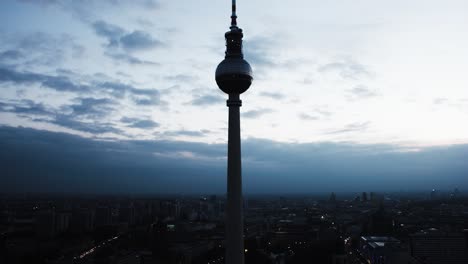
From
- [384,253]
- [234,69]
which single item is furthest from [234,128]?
[384,253]

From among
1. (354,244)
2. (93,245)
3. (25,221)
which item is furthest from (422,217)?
(25,221)

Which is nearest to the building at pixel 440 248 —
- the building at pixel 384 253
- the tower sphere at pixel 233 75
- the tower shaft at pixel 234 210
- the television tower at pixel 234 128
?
the building at pixel 384 253

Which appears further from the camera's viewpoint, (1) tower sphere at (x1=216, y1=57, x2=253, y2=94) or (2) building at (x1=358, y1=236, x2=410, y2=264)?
(2) building at (x1=358, y1=236, x2=410, y2=264)

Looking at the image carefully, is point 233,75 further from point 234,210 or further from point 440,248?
point 440,248

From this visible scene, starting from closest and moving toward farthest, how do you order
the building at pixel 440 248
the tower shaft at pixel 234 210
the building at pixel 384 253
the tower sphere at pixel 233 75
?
the tower shaft at pixel 234 210 < the tower sphere at pixel 233 75 < the building at pixel 384 253 < the building at pixel 440 248

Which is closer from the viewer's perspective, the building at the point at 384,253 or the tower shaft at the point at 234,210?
the tower shaft at the point at 234,210

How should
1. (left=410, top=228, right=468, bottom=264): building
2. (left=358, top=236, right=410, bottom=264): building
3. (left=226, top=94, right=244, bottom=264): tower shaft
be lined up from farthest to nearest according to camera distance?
(left=410, top=228, right=468, bottom=264): building → (left=358, top=236, right=410, bottom=264): building → (left=226, top=94, right=244, bottom=264): tower shaft

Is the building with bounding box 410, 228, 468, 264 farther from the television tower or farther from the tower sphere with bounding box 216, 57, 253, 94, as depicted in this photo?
the tower sphere with bounding box 216, 57, 253, 94

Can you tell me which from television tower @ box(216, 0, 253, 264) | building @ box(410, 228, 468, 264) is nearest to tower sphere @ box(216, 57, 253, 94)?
television tower @ box(216, 0, 253, 264)

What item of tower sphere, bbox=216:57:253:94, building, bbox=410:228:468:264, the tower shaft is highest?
tower sphere, bbox=216:57:253:94

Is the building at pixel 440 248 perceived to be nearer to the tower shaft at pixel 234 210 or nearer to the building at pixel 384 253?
the building at pixel 384 253
